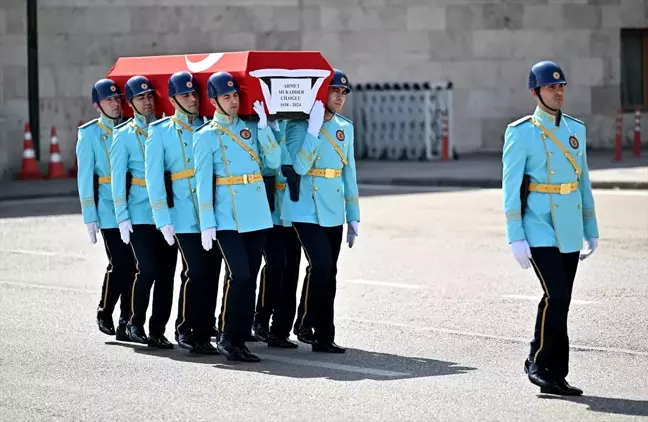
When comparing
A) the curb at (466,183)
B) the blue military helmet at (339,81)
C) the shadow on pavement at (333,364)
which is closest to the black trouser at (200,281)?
the shadow on pavement at (333,364)

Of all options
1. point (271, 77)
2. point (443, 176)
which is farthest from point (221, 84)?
point (443, 176)

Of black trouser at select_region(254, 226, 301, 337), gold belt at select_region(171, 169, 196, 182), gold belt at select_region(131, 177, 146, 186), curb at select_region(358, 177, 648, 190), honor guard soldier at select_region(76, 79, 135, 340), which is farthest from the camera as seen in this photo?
curb at select_region(358, 177, 648, 190)

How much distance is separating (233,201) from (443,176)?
1559 cm

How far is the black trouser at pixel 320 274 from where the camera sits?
10.7 m

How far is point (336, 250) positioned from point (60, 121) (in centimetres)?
1944

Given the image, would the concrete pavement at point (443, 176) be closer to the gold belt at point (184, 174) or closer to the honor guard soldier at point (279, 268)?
the honor guard soldier at point (279, 268)

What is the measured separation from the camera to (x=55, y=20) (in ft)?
97.3

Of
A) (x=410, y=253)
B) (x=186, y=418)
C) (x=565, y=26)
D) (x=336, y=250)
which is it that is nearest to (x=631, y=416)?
(x=186, y=418)

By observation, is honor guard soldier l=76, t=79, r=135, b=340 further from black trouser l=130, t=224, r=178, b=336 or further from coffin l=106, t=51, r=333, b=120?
coffin l=106, t=51, r=333, b=120

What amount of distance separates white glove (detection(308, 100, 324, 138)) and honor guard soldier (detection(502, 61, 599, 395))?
1.96 metres

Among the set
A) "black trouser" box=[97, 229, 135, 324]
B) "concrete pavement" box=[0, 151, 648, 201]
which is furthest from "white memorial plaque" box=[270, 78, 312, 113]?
"concrete pavement" box=[0, 151, 648, 201]

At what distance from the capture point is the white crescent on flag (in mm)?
10895

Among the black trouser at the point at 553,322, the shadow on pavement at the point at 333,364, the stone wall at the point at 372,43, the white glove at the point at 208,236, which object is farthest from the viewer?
the stone wall at the point at 372,43

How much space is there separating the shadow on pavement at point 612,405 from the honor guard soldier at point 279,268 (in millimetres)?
2674
